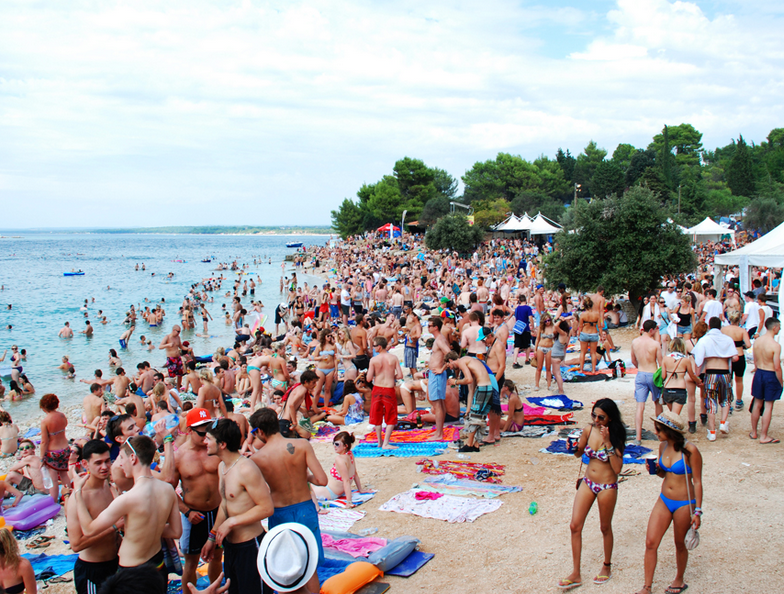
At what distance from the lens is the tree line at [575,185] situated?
49.8 metres

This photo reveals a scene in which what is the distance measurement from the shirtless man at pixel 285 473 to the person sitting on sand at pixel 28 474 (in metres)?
4.54

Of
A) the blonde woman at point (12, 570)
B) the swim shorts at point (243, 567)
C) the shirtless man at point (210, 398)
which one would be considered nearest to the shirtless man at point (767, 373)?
the swim shorts at point (243, 567)

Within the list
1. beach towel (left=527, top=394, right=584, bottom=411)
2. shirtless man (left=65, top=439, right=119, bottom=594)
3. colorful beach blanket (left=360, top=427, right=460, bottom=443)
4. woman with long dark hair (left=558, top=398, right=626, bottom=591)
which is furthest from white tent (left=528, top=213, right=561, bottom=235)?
shirtless man (left=65, top=439, right=119, bottom=594)

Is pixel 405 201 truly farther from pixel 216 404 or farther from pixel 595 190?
pixel 216 404

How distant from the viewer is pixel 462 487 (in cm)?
574

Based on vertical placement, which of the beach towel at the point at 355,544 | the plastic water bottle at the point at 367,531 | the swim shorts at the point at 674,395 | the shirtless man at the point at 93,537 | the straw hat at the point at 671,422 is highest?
the straw hat at the point at 671,422

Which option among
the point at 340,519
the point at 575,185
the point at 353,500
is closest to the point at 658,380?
the point at 353,500

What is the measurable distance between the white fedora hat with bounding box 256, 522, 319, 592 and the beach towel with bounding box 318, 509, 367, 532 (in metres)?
2.31

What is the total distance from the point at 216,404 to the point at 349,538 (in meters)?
3.43

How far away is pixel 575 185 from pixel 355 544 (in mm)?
56433

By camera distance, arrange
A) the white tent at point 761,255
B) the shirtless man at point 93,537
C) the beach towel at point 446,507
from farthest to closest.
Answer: the white tent at point 761,255, the beach towel at point 446,507, the shirtless man at point 93,537

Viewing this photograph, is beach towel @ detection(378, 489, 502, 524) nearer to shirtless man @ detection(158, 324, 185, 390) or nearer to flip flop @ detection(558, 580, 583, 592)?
flip flop @ detection(558, 580, 583, 592)

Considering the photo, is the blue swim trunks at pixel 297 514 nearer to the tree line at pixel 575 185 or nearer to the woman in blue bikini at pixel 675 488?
the woman in blue bikini at pixel 675 488

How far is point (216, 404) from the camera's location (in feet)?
24.7
